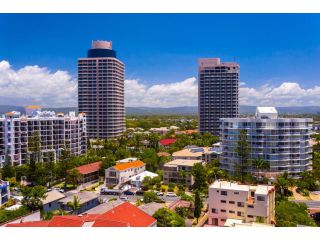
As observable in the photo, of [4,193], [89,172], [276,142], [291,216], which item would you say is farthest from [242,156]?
[4,193]

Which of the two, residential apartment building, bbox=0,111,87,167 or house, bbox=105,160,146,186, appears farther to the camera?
residential apartment building, bbox=0,111,87,167

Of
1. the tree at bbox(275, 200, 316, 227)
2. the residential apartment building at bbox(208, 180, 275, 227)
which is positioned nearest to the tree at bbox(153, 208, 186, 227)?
the residential apartment building at bbox(208, 180, 275, 227)

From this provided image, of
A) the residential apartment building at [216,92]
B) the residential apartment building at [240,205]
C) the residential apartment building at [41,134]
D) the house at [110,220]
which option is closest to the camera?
the house at [110,220]

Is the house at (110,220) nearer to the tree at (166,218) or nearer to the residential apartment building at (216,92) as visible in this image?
the tree at (166,218)

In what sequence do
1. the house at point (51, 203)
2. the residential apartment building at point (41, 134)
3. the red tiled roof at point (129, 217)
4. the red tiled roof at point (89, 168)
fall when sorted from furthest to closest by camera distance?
the residential apartment building at point (41, 134) → the red tiled roof at point (89, 168) → the house at point (51, 203) → the red tiled roof at point (129, 217)

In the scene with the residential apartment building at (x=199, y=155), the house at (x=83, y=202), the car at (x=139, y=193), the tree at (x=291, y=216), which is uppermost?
the residential apartment building at (x=199, y=155)

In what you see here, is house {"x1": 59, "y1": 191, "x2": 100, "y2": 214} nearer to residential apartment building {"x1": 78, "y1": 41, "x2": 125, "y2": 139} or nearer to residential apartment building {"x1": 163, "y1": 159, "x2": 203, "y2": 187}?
residential apartment building {"x1": 163, "y1": 159, "x2": 203, "y2": 187}

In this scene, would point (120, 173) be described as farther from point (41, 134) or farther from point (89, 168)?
point (41, 134)

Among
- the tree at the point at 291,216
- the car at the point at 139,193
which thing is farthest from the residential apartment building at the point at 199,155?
the tree at the point at 291,216
